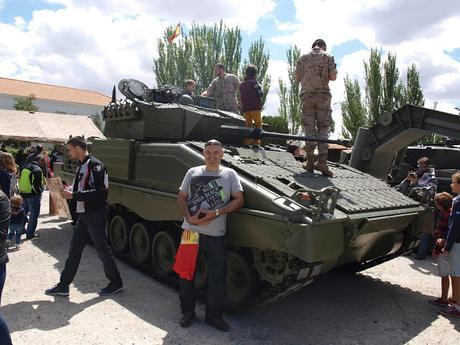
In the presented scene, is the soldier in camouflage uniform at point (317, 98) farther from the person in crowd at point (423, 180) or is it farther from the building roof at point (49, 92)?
the building roof at point (49, 92)

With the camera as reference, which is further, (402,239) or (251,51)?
(251,51)

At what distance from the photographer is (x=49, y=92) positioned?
179 ft

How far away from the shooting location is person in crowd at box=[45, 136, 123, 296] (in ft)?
16.7

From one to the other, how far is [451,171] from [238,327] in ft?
19.7

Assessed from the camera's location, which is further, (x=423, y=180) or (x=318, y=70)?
(x=423, y=180)

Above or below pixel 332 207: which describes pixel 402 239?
below

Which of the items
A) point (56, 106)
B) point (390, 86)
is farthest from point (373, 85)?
point (56, 106)

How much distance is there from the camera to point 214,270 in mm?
4383

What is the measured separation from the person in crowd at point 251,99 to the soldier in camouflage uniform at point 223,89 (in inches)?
58.9

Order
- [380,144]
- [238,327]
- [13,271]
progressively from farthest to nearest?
[380,144]
[13,271]
[238,327]

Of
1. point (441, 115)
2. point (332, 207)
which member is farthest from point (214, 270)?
point (441, 115)

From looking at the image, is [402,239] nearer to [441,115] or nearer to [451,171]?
[441,115]

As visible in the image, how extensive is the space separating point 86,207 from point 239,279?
1.86m

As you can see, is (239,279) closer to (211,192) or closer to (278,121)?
(211,192)
